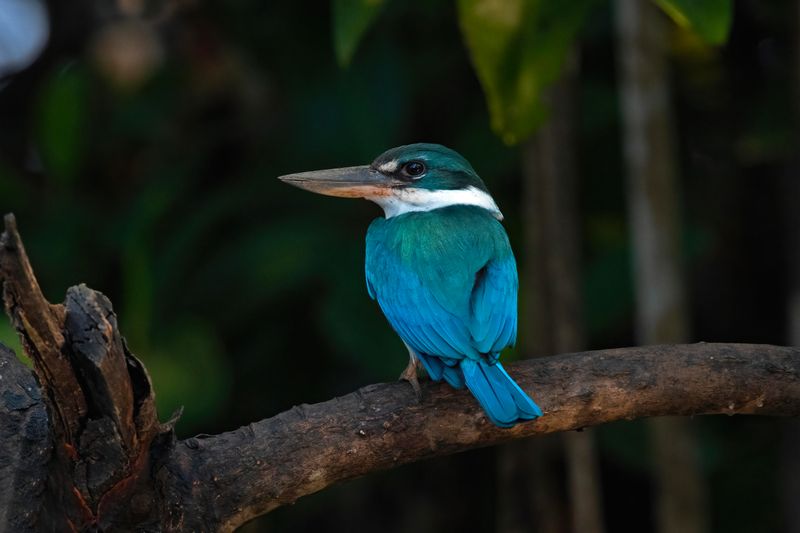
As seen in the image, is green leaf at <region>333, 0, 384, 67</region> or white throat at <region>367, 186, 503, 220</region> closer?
green leaf at <region>333, 0, 384, 67</region>

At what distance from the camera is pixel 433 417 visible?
2707 mm

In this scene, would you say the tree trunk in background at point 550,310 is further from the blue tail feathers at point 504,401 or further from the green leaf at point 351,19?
the blue tail feathers at point 504,401

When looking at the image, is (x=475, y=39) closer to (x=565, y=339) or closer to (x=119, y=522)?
(x=565, y=339)

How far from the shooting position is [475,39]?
328 centimetres

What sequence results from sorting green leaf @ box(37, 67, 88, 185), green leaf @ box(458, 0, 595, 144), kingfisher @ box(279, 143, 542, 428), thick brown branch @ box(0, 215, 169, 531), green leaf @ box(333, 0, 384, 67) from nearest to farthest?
thick brown branch @ box(0, 215, 169, 531)
kingfisher @ box(279, 143, 542, 428)
green leaf @ box(333, 0, 384, 67)
green leaf @ box(458, 0, 595, 144)
green leaf @ box(37, 67, 88, 185)

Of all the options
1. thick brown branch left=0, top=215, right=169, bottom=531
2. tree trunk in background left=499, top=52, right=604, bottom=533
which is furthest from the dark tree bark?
tree trunk in background left=499, top=52, right=604, bottom=533

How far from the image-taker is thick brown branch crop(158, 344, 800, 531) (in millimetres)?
2482

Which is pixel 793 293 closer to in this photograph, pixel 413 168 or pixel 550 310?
pixel 550 310

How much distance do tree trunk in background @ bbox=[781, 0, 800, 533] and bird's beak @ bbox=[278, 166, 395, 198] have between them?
1.58 m

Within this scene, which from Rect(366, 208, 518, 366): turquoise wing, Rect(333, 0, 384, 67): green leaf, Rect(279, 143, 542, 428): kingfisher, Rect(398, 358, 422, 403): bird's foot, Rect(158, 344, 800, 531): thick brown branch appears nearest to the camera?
Rect(158, 344, 800, 531): thick brown branch

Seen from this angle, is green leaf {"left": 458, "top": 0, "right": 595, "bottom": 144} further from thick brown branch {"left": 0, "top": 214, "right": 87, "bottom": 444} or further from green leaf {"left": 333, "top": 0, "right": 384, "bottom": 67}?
thick brown branch {"left": 0, "top": 214, "right": 87, "bottom": 444}

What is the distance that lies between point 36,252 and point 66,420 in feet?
10.2

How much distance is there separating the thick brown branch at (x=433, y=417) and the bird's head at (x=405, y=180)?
915 millimetres

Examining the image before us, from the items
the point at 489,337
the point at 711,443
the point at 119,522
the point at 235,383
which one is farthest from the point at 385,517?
the point at 119,522
